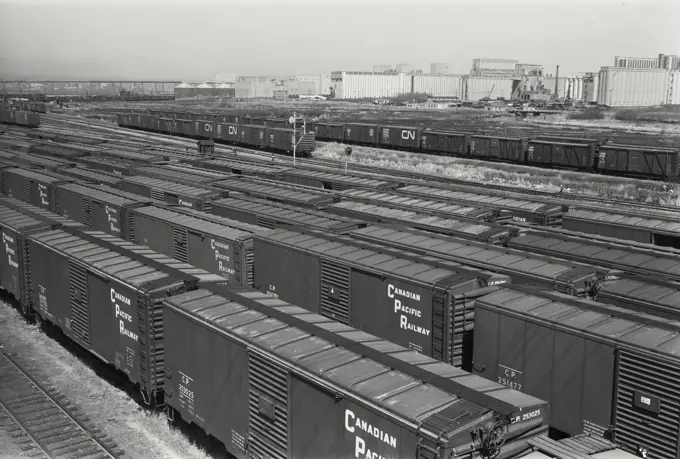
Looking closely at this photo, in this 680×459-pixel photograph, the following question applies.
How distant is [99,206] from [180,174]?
8.59 meters

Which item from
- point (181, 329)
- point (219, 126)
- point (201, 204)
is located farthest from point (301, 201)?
point (219, 126)

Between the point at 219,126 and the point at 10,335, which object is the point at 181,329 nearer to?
the point at 10,335

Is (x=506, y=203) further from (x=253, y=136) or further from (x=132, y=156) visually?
(x=253, y=136)

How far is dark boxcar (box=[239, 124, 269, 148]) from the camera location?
7823cm

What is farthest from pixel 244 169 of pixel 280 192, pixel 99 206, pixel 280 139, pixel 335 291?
pixel 280 139

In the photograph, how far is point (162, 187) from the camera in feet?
115

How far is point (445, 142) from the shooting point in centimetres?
7281

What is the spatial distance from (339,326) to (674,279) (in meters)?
10.9

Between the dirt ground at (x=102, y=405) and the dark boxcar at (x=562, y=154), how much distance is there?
50.5 meters

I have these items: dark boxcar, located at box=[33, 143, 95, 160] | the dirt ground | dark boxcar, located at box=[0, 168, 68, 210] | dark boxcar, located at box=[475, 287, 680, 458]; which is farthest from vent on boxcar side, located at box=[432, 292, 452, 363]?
dark boxcar, located at box=[33, 143, 95, 160]

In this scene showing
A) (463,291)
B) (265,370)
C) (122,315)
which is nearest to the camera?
(265,370)

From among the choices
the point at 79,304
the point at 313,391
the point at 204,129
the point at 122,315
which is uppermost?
the point at 204,129

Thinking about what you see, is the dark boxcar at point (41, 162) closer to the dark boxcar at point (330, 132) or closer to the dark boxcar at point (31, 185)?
the dark boxcar at point (31, 185)

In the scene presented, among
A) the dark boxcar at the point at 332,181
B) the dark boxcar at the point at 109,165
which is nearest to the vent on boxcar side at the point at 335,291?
the dark boxcar at the point at 332,181
